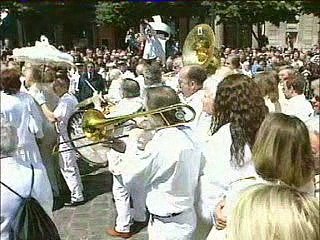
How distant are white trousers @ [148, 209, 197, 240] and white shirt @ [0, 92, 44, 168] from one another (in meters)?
1.24

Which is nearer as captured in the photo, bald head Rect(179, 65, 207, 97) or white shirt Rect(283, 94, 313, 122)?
white shirt Rect(283, 94, 313, 122)

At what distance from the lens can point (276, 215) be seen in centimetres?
188

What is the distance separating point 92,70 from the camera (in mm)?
12578

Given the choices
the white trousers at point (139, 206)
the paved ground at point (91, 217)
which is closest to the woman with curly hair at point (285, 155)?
the paved ground at point (91, 217)

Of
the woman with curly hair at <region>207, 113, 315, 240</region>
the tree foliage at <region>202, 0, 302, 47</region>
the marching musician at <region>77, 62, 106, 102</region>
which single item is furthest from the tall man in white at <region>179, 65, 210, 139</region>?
the tree foliage at <region>202, 0, 302, 47</region>

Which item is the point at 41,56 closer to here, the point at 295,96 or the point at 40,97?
the point at 40,97

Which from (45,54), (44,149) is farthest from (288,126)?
(45,54)

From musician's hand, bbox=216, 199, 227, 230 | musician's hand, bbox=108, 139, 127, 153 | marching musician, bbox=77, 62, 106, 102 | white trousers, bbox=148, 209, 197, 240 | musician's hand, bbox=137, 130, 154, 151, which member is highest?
musician's hand, bbox=137, 130, 154, 151

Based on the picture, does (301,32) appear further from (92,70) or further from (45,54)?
(45,54)

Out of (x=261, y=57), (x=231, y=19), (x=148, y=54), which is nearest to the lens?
(x=148, y=54)

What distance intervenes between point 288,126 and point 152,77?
402cm

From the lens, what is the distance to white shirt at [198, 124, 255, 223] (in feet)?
10.5

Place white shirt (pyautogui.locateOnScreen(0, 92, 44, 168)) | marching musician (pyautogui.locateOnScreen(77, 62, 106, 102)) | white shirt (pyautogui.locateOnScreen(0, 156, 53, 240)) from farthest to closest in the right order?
marching musician (pyautogui.locateOnScreen(77, 62, 106, 102)), white shirt (pyautogui.locateOnScreen(0, 92, 44, 168)), white shirt (pyautogui.locateOnScreen(0, 156, 53, 240))

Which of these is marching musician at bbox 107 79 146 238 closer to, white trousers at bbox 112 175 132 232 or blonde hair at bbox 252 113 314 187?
white trousers at bbox 112 175 132 232
